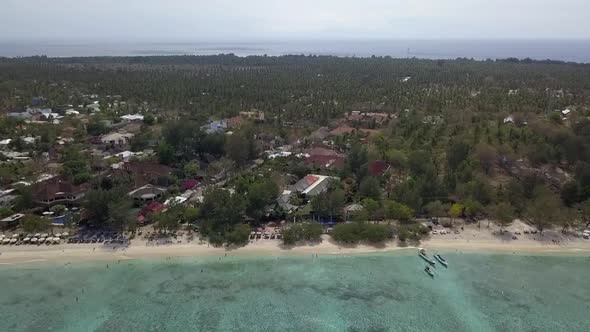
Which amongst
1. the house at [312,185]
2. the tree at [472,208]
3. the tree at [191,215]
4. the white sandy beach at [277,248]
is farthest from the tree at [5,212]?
the tree at [472,208]

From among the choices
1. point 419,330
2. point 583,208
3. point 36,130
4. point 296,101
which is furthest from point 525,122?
point 36,130

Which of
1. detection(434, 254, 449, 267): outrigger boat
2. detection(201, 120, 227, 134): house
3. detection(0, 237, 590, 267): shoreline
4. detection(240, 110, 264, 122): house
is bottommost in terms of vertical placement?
detection(434, 254, 449, 267): outrigger boat

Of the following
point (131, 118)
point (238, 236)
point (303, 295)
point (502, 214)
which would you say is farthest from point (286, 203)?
point (131, 118)

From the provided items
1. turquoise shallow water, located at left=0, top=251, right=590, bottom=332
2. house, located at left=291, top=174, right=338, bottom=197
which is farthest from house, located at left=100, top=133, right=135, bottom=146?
turquoise shallow water, located at left=0, top=251, right=590, bottom=332

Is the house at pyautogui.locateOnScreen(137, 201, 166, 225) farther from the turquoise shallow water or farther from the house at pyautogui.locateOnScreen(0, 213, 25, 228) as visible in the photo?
the house at pyautogui.locateOnScreen(0, 213, 25, 228)

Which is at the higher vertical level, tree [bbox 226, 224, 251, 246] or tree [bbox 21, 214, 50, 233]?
tree [bbox 21, 214, 50, 233]

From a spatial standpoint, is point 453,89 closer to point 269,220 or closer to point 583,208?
point 583,208

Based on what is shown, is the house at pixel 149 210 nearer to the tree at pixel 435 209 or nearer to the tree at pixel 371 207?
the tree at pixel 371 207
